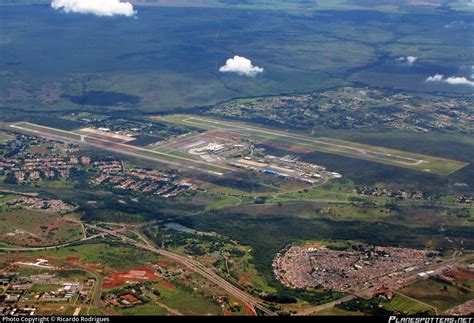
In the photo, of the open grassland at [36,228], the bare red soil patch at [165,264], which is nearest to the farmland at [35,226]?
the open grassland at [36,228]

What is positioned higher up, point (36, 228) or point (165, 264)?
point (165, 264)

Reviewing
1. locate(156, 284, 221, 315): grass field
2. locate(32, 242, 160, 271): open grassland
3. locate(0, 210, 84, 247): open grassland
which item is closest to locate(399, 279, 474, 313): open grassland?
locate(156, 284, 221, 315): grass field

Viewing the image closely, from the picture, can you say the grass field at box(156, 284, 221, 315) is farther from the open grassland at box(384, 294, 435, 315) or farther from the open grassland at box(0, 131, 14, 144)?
the open grassland at box(0, 131, 14, 144)

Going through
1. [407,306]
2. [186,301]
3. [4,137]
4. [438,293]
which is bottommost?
[4,137]

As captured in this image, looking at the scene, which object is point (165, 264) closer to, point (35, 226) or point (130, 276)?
point (130, 276)

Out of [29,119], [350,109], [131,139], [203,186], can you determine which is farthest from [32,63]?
[203,186]

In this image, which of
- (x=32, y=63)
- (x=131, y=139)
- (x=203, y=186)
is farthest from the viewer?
(x=32, y=63)

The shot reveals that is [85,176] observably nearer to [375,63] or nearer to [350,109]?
[350,109]

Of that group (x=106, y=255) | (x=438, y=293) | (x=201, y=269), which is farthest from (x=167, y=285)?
(x=438, y=293)
